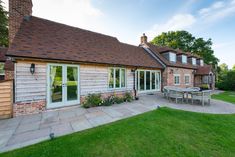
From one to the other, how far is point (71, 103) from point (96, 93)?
1.84m

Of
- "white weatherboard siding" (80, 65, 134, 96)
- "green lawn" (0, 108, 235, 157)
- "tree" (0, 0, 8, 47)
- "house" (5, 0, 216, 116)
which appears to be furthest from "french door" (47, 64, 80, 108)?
"tree" (0, 0, 8, 47)

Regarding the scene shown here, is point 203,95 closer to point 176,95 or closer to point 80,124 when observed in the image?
point 176,95

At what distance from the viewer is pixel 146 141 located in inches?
147

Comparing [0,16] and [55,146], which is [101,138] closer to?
[55,146]

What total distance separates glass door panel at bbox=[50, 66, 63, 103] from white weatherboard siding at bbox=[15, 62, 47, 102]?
16.1 inches

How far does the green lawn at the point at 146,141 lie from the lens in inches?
125

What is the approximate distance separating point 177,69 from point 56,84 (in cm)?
1505

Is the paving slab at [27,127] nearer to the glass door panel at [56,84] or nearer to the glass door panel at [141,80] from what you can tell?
the glass door panel at [56,84]

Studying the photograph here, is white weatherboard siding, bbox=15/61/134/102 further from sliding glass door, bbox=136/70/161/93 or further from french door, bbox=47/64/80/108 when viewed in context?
sliding glass door, bbox=136/70/161/93

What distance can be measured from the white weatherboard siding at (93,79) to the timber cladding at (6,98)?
3.55m

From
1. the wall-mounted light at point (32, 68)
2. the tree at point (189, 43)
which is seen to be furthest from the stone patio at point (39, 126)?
the tree at point (189, 43)

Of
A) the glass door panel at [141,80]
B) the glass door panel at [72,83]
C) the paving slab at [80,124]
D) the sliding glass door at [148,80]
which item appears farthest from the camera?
the glass door panel at [141,80]

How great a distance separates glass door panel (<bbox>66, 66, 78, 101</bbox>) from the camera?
291 inches

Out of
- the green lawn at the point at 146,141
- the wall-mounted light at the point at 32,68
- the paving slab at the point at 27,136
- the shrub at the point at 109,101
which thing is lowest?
the green lawn at the point at 146,141
